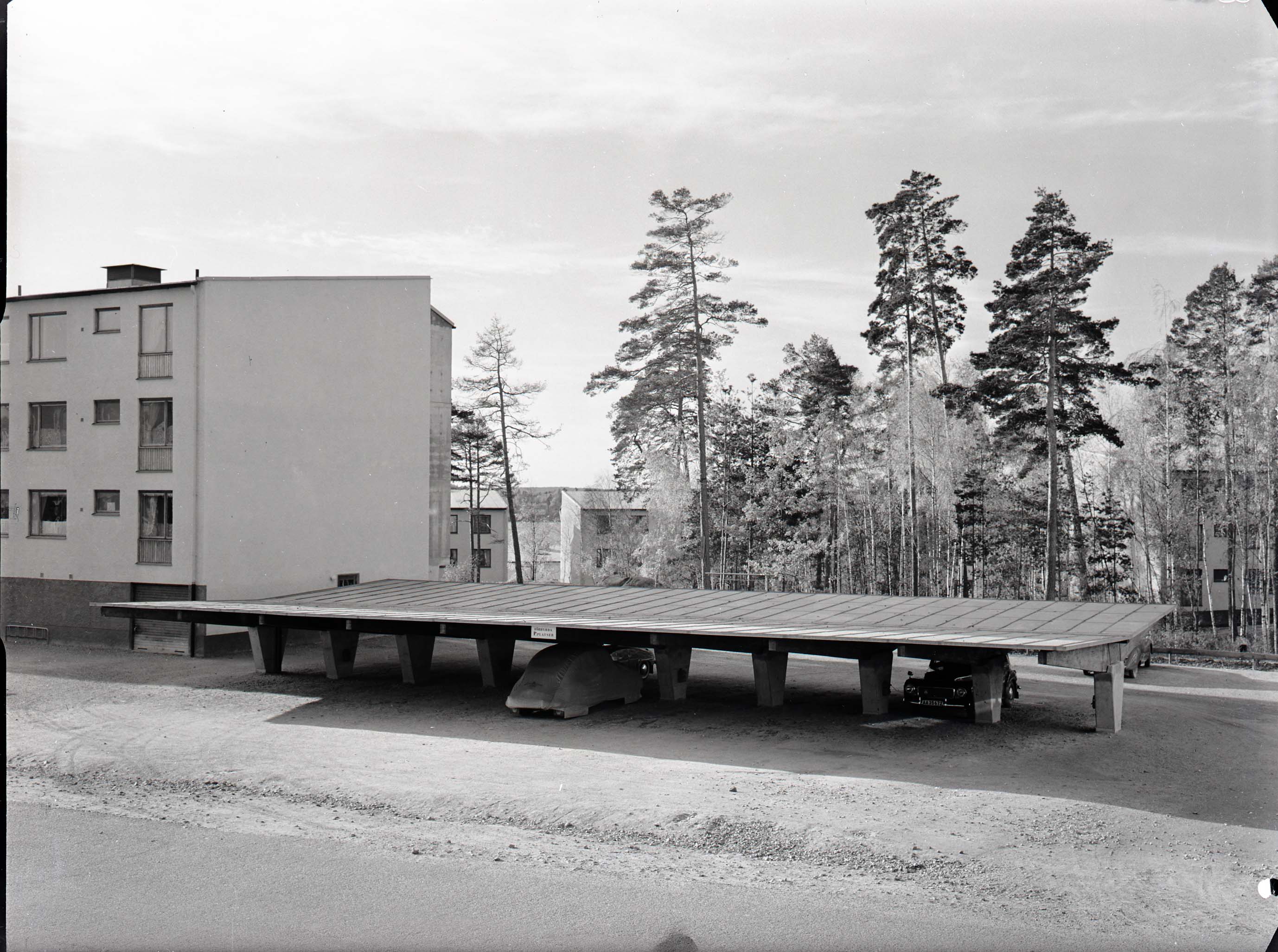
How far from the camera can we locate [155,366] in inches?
987

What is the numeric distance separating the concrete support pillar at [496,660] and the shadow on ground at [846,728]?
0.32 meters

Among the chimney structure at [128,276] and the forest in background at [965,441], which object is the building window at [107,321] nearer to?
the chimney structure at [128,276]

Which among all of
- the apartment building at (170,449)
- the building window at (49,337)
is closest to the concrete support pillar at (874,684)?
the apartment building at (170,449)

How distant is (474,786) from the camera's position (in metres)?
12.5

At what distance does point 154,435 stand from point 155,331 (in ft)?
8.64

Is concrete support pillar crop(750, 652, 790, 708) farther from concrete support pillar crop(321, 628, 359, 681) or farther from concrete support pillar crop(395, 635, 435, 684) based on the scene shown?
concrete support pillar crop(321, 628, 359, 681)

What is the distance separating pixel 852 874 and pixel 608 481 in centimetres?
3865

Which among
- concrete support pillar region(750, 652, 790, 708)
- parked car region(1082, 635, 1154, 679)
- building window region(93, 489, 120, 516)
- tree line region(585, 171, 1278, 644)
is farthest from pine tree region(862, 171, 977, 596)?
building window region(93, 489, 120, 516)

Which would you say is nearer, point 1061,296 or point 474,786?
point 474,786

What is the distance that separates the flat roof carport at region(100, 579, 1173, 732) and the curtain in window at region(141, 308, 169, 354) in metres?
7.28

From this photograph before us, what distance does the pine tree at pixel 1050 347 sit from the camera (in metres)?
28.1

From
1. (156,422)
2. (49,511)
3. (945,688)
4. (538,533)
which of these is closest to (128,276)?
(156,422)

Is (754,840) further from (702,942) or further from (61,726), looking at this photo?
(61,726)

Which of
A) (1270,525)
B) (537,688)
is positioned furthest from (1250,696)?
(537,688)
